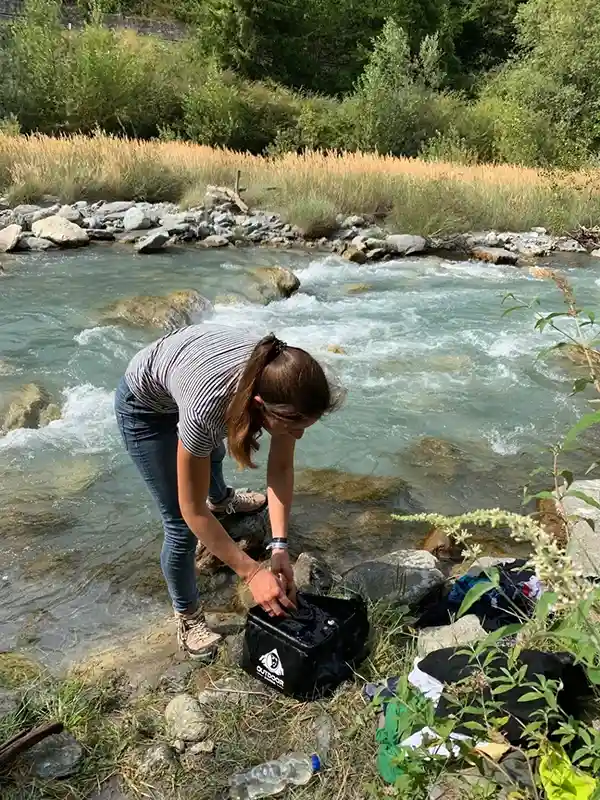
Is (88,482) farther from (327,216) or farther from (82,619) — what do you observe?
(327,216)

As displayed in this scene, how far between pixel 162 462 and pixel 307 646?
797 millimetres

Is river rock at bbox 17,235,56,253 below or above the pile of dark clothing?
below

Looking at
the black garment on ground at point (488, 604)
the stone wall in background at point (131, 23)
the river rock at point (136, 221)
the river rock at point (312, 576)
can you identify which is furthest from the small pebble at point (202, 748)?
the stone wall in background at point (131, 23)

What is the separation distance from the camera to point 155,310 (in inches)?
266

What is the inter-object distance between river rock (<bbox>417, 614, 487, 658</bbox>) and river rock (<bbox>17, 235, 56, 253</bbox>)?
8807 mm

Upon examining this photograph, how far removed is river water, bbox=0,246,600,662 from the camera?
3168 mm

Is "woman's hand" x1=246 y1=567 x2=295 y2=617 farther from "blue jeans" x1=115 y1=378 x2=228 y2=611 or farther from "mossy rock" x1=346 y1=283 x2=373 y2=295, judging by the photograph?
"mossy rock" x1=346 y1=283 x2=373 y2=295

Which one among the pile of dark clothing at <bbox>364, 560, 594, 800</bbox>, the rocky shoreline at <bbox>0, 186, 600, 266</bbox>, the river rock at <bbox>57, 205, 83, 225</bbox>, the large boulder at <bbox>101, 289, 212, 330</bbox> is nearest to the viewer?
the pile of dark clothing at <bbox>364, 560, 594, 800</bbox>

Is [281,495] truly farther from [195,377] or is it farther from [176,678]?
[176,678]

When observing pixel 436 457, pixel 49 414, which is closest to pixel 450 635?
pixel 436 457

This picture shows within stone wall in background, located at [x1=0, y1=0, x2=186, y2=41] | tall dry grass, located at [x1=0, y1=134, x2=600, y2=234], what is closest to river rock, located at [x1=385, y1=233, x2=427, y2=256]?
tall dry grass, located at [x1=0, y1=134, x2=600, y2=234]

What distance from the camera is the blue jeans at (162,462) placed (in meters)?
2.32

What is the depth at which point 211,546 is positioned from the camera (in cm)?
208

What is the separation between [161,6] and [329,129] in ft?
42.0
